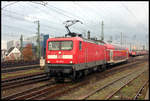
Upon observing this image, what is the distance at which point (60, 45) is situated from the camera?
1384 centimetres

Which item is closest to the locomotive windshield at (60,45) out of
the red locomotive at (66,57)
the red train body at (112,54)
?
the red locomotive at (66,57)

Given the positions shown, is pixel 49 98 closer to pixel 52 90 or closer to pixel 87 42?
pixel 52 90

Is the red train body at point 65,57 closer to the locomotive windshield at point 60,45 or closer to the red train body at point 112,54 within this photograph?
the locomotive windshield at point 60,45

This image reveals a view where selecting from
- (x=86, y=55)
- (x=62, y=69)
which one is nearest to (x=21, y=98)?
(x=62, y=69)

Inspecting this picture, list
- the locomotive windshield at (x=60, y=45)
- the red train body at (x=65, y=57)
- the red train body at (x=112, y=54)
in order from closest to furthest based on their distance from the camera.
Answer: the red train body at (x=65, y=57)
the locomotive windshield at (x=60, y=45)
the red train body at (x=112, y=54)

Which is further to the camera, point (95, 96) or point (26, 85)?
point (26, 85)

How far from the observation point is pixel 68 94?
10422mm

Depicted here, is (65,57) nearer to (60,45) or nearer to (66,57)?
(66,57)

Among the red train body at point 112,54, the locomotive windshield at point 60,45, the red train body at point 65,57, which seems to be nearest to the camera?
the red train body at point 65,57

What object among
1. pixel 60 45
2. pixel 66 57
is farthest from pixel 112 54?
pixel 66 57

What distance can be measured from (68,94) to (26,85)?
152 inches

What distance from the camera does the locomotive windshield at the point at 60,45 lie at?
534 inches

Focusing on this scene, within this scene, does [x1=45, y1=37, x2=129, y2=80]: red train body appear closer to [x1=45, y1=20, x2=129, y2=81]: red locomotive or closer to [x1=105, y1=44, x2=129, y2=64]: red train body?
[x1=45, y1=20, x2=129, y2=81]: red locomotive

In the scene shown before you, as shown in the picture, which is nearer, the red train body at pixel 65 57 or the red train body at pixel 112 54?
the red train body at pixel 65 57
